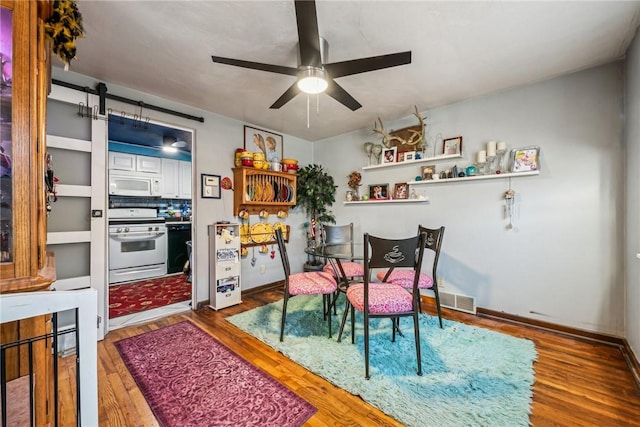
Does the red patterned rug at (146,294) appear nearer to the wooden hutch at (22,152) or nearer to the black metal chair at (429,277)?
the wooden hutch at (22,152)

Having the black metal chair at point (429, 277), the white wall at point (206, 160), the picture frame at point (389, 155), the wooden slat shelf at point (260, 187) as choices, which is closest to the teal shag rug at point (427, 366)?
the black metal chair at point (429, 277)

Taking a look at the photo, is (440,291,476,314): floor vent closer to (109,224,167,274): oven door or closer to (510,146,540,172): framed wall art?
(510,146,540,172): framed wall art

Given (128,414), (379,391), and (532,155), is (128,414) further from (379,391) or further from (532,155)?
(532,155)

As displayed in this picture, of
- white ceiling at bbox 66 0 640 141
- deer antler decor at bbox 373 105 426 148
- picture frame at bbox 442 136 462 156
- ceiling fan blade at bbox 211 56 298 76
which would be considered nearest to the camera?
white ceiling at bbox 66 0 640 141

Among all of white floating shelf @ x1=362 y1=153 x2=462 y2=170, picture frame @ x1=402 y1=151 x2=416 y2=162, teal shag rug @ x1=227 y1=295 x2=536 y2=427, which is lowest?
teal shag rug @ x1=227 y1=295 x2=536 y2=427

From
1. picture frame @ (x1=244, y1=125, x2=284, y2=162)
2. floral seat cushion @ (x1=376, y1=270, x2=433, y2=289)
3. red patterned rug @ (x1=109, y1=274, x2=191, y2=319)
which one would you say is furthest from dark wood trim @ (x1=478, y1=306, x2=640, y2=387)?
red patterned rug @ (x1=109, y1=274, x2=191, y2=319)

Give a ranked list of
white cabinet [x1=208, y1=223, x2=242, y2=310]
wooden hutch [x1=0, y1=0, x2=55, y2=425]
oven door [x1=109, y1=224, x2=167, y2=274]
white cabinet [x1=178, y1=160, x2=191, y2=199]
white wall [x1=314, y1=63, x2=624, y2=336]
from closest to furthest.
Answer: wooden hutch [x1=0, y1=0, x2=55, y2=425] < white wall [x1=314, y1=63, x2=624, y2=336] < white cabinet [x1=208, y1=223, x2=242, y2=310] < oven door [x1=109, y1=224, x2=167, y2=274] < white cabinet [x1=178, y1=160, x2=191, y2=199]

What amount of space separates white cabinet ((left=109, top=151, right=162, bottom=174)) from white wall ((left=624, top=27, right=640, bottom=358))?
6.08 metres

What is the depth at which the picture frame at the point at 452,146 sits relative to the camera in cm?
304

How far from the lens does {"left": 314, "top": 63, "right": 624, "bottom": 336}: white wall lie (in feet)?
7.41

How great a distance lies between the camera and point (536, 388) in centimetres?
170

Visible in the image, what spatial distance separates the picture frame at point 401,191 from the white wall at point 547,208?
0.27 m

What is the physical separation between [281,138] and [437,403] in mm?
3769

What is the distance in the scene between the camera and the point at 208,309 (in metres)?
3.15
